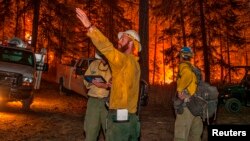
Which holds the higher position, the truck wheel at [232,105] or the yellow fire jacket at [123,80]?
the yellow fire jacket at [123,80]

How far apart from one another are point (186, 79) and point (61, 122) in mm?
5931

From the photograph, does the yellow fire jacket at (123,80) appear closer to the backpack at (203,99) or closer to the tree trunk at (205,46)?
the backpack at (203,99)

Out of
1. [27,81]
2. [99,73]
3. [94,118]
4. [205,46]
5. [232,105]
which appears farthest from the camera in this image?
[205,46]

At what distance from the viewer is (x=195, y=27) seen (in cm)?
3084

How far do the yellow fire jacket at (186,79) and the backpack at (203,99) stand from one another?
0.35 ft

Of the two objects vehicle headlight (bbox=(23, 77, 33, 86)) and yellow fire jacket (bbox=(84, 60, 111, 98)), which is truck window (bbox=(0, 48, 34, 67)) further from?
yellow fire jacket (bbox=(84, 60, 111, 98))

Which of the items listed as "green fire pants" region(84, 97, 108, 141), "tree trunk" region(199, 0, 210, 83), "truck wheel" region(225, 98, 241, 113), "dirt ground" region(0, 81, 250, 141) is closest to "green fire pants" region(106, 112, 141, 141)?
"green fire pants" region(84, 97, 108, 141)

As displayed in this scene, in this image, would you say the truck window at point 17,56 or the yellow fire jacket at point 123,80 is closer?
the yellow fire jacket at point 123,80

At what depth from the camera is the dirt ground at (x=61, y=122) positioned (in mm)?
9016

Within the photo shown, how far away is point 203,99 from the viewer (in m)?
6.16

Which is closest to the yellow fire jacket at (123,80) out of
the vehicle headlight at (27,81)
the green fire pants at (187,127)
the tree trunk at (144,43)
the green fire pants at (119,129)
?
the green fire pants at (119,129)

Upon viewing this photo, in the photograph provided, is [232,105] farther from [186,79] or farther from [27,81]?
[186,79]

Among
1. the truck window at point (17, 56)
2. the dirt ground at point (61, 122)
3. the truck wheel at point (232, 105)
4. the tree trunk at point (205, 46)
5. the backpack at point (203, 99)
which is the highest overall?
the tree trunk at point (205, 46)

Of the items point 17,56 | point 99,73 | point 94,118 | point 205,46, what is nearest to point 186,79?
point 99,73
